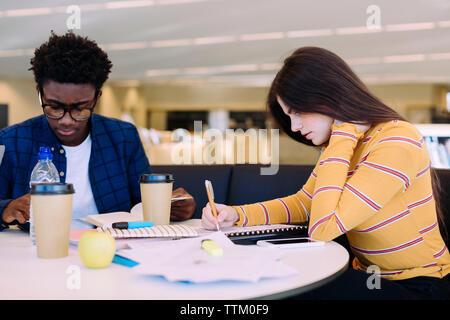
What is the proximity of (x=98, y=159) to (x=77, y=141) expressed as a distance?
9cm

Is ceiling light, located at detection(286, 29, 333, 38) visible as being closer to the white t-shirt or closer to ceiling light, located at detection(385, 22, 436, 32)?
ceiling light, located at detection(385, 22, 436, 32)

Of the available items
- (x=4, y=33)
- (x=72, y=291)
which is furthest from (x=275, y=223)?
(x=4, y=33)

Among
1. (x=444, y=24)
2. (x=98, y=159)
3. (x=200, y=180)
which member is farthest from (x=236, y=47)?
(x=98, y=159)

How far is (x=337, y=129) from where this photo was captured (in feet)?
4.13

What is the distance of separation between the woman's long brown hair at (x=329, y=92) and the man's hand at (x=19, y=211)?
0.72 m

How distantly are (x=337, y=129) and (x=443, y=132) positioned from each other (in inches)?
75.7

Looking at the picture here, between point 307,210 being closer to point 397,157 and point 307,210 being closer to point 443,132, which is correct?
point 397,157

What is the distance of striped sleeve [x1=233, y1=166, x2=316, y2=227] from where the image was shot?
1375 millimetres

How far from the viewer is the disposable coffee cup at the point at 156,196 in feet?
4.09

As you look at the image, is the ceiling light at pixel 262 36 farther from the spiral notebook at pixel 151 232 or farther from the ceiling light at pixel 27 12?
the spiral notebook at pixel 151 232

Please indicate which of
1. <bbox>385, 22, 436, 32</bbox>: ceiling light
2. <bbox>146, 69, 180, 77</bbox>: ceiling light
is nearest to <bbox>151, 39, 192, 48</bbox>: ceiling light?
<bbox>146, 69, 180, 77</bbox>: ceiling light

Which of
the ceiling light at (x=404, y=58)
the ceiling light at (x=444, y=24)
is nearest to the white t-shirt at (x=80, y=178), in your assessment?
the ceiling light at (x=444, y=24)

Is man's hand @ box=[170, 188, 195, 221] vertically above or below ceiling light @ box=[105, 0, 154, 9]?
below

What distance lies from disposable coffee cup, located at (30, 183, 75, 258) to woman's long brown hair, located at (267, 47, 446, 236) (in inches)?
26.4
